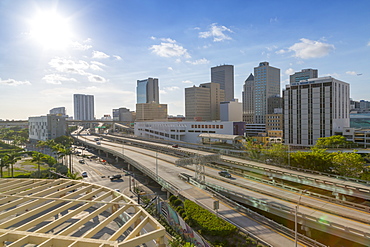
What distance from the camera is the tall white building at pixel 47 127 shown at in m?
130

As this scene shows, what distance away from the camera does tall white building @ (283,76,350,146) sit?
85.6 meters

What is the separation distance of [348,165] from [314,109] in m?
52.5

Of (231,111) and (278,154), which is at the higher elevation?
(231,111)

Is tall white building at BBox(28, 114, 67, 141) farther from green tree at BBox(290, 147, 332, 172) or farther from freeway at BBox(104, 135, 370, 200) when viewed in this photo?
green tree at BBox(290, 147, 332, 172)

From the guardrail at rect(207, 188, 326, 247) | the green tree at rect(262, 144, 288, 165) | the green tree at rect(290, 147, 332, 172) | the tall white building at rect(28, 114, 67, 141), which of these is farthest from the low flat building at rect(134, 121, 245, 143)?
the guardrail at rect(207, 188, 326, 247)

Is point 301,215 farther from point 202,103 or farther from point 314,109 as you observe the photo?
point 202,103

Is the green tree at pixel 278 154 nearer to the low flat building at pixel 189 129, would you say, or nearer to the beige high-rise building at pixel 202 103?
the low flat building at pixel 189 129

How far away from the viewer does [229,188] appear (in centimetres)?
3481

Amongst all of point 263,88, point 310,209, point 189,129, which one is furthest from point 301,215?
point 263,88

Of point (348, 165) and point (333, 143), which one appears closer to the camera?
point (348, 165)

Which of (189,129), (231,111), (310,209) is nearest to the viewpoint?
(310,209)

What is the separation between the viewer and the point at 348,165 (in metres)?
42.3

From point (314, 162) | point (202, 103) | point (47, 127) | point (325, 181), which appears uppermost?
point (202, 103)

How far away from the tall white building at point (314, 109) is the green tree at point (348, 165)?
157 ft
